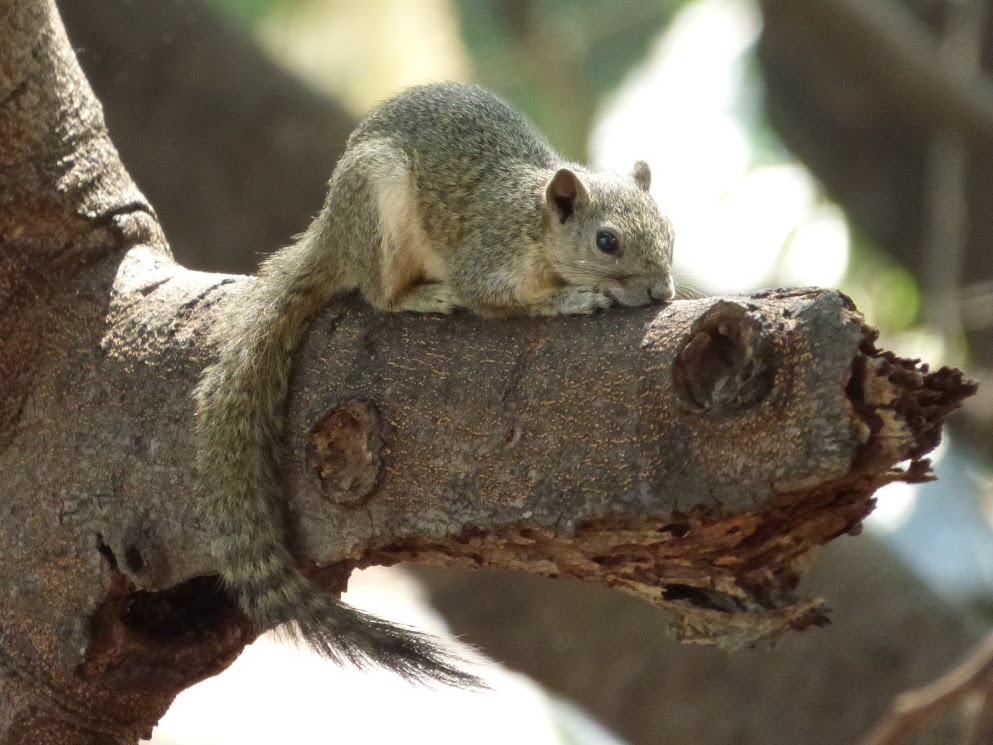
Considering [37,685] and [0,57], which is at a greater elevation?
[0,57]

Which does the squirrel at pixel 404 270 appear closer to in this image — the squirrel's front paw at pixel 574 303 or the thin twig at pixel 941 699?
the squirrel's front paw at pixel 574 303

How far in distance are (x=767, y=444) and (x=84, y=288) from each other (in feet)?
4.76

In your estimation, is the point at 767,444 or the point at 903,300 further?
the point at 903,300

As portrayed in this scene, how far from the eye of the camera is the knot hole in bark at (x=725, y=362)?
1556 millimetres

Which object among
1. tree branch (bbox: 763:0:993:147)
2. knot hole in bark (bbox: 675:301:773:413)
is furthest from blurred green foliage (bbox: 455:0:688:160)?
knot hole in bark (bbox: 675:301:773:413)

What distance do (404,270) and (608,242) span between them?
42 cm

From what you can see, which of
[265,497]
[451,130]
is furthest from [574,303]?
[451,130]

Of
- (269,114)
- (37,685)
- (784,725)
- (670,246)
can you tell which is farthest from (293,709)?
(670,246)

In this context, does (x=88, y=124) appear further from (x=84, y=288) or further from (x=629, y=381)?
(x=629, y=381)

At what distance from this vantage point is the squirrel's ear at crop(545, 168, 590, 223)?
8.12 ft

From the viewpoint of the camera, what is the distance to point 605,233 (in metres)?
2.39

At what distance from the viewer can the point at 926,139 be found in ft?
17.1

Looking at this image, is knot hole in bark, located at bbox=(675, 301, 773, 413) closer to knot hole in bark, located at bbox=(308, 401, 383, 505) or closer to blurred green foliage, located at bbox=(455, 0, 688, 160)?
knot hole in bark, located at bbox=(308, 401, 383, 505)

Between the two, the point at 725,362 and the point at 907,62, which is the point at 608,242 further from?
the point at 907,62
